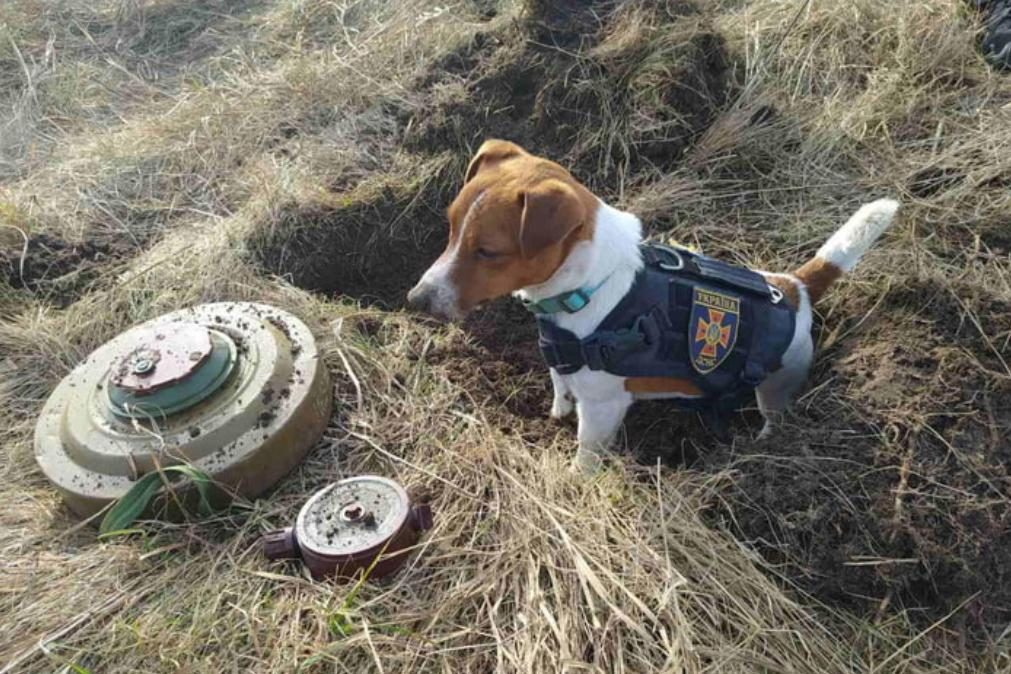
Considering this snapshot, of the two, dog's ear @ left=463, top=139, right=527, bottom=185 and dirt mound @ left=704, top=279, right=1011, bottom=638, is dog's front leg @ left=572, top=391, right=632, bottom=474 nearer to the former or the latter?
dirt mound @ left=704, top=279, right=1011, bottom=638

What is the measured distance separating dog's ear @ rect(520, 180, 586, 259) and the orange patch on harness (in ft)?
2.26

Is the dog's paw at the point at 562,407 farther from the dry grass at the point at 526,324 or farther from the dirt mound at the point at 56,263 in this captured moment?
the dirt mound at the point at 56,263

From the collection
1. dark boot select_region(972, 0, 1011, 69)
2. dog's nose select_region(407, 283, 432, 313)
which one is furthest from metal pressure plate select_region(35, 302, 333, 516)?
dark boot select_region(972, 0, 1011, 69)

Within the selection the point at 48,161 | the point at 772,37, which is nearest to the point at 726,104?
the point at 772,37

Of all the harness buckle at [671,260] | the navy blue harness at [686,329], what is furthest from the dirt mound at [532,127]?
the navy blue harness at [686,329]

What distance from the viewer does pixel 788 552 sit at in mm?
2420

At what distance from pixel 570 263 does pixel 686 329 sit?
53 cm

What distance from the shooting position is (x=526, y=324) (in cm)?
378

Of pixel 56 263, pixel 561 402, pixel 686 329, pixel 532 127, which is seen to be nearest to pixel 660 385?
pixel 686 329

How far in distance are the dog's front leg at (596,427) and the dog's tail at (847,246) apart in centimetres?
92

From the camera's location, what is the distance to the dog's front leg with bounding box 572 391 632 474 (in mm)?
2889

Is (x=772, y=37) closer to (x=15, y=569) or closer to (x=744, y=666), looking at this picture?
(x=744, y=666)

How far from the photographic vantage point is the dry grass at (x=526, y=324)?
7.64 ft

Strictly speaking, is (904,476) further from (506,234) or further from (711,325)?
(506,234)
